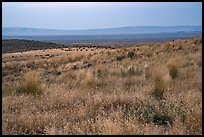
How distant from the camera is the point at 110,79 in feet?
39.7

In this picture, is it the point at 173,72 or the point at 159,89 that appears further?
the point at 173,72

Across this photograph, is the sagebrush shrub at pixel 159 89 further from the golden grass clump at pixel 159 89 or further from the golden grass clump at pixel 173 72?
the golden grass clump at pixel 173 72

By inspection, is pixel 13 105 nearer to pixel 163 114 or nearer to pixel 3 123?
pixel 3 123

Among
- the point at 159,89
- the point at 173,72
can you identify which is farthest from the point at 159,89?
the point at 173,72

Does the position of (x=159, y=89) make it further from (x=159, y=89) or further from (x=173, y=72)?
(x=173, y=72)

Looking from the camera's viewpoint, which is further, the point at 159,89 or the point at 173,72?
the point at 173,72

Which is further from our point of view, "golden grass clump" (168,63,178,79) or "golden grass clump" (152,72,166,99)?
"golden grass clump" (168,63,178,79)

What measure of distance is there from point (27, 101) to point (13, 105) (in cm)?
40

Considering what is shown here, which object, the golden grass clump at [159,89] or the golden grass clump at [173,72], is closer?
the golden grass clump at [159,89]

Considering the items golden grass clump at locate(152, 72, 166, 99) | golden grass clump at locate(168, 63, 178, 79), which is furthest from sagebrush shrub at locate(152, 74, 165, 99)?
golden grass clump at locate(168, 63, 178, 79)

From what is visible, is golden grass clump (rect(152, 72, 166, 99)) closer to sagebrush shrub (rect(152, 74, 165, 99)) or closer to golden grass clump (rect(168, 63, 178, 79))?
sagebrush shrub (rect(152, 74, 165, 99))

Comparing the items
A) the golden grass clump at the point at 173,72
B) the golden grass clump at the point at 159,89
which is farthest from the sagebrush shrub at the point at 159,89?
the golden grass clump at the point at 173,72

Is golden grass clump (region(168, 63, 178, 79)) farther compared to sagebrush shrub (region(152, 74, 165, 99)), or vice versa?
golden grass clump (region(168, 63, 178, 79))

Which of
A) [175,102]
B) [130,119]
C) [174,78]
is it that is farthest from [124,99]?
[174,78]
